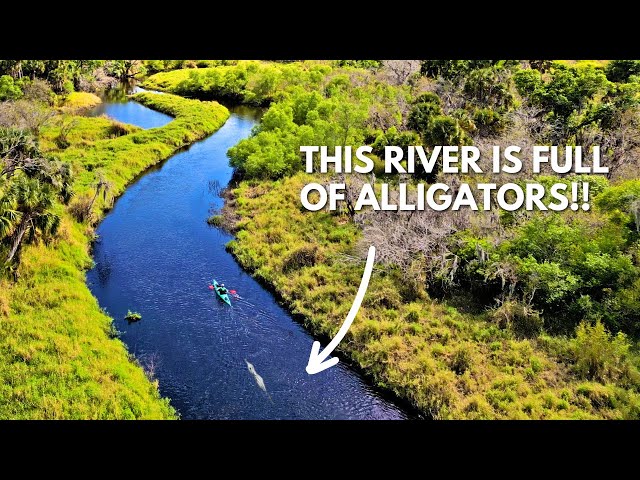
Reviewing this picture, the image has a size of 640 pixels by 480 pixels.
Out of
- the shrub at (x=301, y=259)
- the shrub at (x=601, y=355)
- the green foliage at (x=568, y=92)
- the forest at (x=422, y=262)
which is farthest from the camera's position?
the green foliage at (x=568, y=92)

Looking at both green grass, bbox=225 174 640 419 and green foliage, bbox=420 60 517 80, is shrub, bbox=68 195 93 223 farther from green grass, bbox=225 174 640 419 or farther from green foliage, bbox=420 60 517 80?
green foliage, bbox=420 60 517 80

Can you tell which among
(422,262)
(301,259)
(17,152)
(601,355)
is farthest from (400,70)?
(601,355)

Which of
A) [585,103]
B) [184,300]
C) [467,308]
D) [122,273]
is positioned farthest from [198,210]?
[585,103]

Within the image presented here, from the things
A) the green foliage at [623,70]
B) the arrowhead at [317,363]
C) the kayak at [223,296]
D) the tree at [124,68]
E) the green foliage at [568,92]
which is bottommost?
the arrowhead at [317,363]

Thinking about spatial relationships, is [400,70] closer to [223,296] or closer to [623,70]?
[623,70]

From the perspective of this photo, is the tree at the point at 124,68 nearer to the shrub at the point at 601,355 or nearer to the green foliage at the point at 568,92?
the green foliage at the point at 568,92

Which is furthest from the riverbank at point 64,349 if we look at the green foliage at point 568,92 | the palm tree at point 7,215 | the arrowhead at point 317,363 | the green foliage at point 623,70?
the green foliage at point 623,70

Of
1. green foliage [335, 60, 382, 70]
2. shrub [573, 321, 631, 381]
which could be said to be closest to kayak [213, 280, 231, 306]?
shrub [573, 321, 631, 381]

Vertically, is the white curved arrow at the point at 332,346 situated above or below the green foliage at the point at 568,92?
below
